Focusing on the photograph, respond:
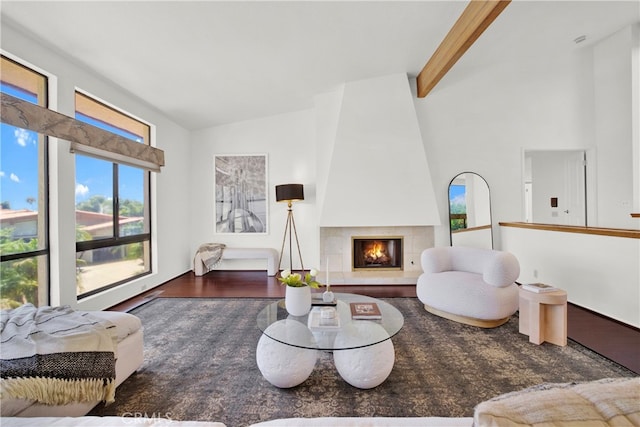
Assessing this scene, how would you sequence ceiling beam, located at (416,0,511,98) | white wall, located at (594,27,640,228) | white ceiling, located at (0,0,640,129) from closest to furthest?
1. white ceiling, located at (0,0,640,129)
2. ceiling beam, located at (416,0,511,98)
3. white wall, located at (594,27,640,228)

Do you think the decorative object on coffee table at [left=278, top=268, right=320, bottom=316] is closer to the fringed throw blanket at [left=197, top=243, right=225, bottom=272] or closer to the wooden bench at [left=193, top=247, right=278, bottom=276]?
the wooden bench at [left=193, top=247, right=278, bottom=276]

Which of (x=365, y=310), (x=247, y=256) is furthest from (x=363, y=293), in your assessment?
(x=247, y=256)

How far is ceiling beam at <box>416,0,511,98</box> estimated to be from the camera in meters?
2.52

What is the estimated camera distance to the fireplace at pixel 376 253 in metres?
4.57

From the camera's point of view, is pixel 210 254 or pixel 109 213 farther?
pixel 210 254

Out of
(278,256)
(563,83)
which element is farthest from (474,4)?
(278,256)

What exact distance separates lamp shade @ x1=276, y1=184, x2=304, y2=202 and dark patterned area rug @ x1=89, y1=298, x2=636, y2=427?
2.37 m

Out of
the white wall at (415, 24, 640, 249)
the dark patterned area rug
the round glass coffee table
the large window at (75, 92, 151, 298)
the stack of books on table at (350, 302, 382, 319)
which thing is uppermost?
the white wall at (415, 24, 640, 249)

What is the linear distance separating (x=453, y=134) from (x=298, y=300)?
3.87 metres

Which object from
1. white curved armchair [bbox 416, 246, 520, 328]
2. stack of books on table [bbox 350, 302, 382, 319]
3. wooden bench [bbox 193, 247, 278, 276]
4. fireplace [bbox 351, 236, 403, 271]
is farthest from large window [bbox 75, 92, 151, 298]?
white curved armchair [bbox 416, 246, 520, 328]

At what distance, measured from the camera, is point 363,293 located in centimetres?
392

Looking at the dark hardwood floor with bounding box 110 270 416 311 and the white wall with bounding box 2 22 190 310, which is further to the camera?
the dark hardwood floor with bounding box 110 270 416 311

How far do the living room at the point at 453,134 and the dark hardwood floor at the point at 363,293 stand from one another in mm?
184

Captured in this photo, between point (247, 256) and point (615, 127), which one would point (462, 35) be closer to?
point (615, 127)
